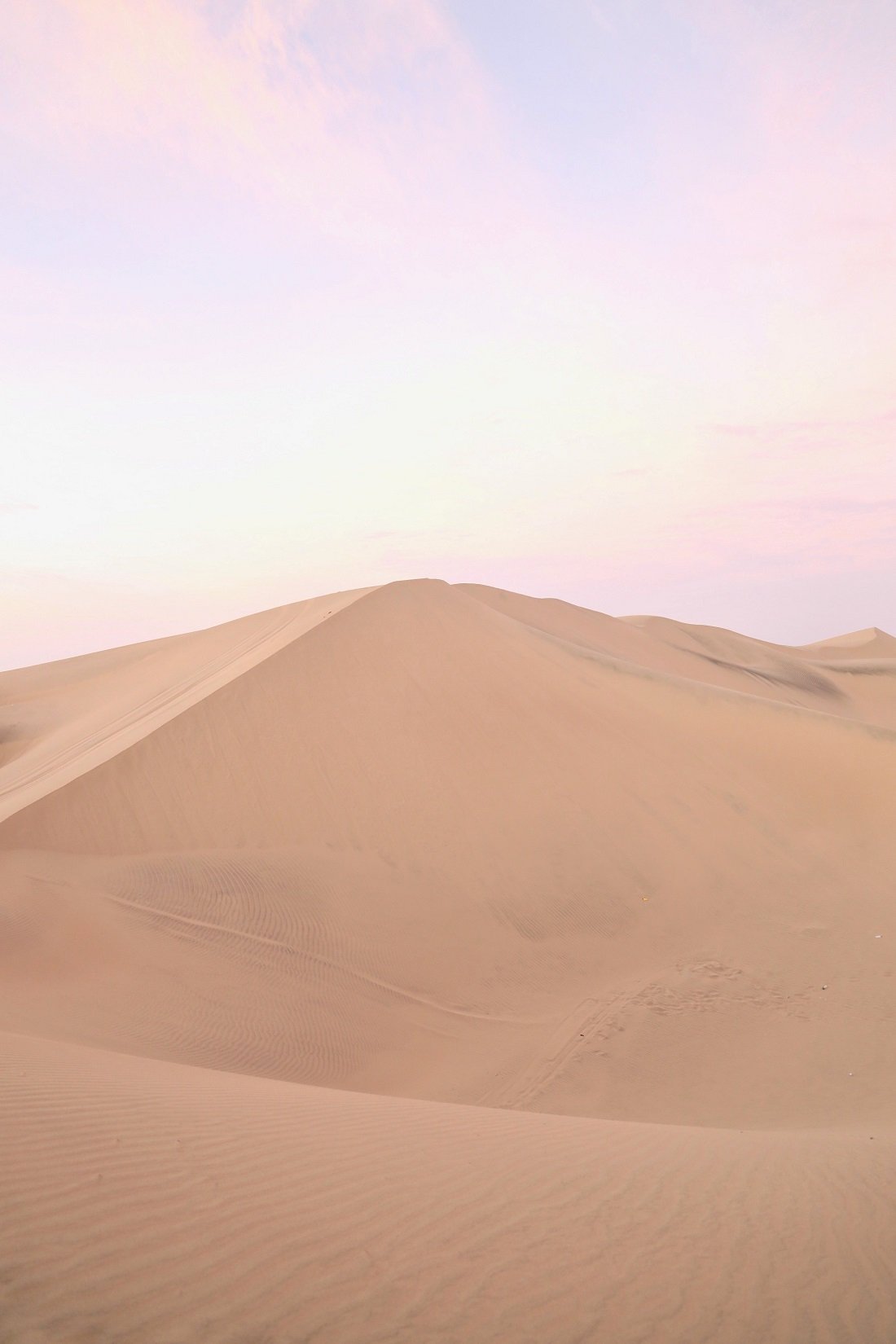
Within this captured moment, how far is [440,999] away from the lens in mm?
8766

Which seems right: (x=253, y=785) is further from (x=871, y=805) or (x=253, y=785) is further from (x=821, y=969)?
(x=871, y=805)

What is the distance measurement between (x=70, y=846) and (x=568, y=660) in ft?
33.2

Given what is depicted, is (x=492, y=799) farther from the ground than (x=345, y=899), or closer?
farther from the ground

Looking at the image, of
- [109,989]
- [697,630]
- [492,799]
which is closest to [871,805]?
[492,799]

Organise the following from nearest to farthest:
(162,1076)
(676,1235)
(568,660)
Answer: (676,1235) → (162,1076) → (568,660)

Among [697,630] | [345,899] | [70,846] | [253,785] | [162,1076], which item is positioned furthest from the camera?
[697,630]

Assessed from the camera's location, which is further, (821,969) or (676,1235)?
(821,969)

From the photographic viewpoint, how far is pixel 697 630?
139 ft

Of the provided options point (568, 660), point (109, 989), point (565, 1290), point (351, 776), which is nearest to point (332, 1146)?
point (565, 1290)

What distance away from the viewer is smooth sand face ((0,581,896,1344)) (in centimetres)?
275

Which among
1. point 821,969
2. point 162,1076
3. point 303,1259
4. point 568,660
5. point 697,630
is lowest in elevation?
point 821,969

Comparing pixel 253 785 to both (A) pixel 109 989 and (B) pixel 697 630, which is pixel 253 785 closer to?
(A) pixel 109 989

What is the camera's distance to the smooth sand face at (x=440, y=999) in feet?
9.04

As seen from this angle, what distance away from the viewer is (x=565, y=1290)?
2762mm
